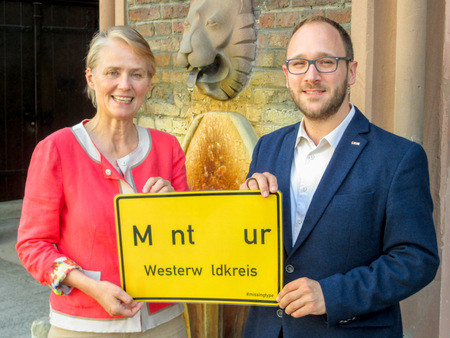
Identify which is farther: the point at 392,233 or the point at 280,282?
the point at 280,282

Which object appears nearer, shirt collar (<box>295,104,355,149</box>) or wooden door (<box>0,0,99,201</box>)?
shirt collar (<box>295,104,355,149</box>)

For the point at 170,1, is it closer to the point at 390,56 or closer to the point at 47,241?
the point at 390,56

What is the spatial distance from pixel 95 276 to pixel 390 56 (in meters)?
1.60

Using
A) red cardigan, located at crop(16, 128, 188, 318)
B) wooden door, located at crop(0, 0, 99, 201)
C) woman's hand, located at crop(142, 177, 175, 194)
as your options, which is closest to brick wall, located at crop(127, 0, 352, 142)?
woman's hand, located at crop(142, 177, 175, 194)

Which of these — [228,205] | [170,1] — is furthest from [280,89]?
[228,205]

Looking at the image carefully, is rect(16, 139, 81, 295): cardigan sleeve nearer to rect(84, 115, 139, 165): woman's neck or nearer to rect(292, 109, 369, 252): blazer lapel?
rect(84, 115, 139, 165): woman's neck

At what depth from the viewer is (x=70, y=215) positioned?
Result: 1923 millimetres

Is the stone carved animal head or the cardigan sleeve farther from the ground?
the stone carved animal head

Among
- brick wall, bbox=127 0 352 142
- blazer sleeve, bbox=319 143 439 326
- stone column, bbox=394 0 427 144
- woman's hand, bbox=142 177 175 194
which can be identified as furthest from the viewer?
brick wall, bbox=127 0 352 142

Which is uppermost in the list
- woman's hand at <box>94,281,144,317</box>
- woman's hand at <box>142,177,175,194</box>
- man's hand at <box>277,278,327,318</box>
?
woman's hand at <box>142,177,175,194</box>

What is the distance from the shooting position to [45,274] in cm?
185

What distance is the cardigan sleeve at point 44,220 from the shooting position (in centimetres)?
186

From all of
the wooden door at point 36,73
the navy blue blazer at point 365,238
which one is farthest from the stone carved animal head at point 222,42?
the wooden door at point 36,73

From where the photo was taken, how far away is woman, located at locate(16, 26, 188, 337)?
6.14 ft
